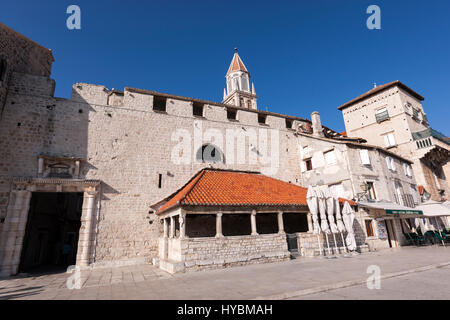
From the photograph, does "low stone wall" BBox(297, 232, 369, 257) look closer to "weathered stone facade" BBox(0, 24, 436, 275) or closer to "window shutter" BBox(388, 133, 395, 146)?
"weathered stone facade" BBox(0, 24, 436, 275)

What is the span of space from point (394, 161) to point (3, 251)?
27.3 m

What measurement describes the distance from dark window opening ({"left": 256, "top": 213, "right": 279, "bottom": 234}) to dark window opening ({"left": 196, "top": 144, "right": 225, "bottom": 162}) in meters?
5.18

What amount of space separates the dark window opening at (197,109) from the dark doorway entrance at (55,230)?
12115 millimetres

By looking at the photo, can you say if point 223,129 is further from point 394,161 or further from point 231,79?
point 231,79

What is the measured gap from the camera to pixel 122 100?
1588 centimetres

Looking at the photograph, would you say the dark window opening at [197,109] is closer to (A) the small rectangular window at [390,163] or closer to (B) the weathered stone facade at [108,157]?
(B) the weathered stone facade at [108,157]

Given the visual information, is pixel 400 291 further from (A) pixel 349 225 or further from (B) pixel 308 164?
(B) pixel 308 164

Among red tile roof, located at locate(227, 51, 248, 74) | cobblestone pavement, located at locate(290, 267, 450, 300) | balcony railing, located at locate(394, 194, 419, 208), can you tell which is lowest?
cobblestone pavement, located at locate(290, 267, 450, 300)

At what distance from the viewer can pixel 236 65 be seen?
45.0m

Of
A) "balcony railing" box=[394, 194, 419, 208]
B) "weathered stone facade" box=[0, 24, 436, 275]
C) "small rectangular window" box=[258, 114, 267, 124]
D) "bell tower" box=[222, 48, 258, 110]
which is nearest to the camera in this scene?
"weathered stone facade" box=[0, 24, 436, 275]

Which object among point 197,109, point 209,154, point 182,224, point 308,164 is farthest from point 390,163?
point 182,224

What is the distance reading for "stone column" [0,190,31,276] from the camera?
11273 millimetres

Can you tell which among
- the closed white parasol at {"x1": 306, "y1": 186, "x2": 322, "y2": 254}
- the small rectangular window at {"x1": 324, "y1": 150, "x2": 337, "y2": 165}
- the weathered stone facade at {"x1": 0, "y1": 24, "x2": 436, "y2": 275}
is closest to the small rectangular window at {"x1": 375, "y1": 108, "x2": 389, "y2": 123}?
the weathered stone facade at {"x1": 0, "y1": 24, "x2": 436, "y2": 275}
